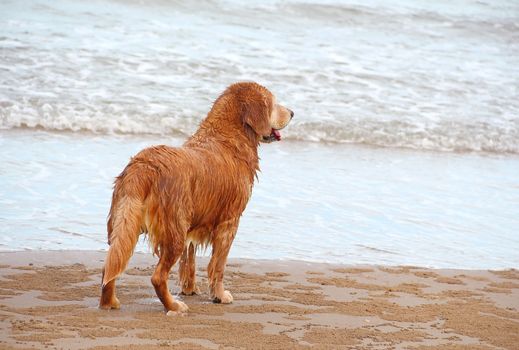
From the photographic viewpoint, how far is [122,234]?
18.8ft

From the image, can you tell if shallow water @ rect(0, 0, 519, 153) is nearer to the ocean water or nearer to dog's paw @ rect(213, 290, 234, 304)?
the ocean water

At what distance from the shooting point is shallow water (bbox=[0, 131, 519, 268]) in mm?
8195

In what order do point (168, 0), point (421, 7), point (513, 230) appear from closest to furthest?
point (513, 230), point (168, 0), point (421, 7)

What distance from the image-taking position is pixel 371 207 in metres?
9.80

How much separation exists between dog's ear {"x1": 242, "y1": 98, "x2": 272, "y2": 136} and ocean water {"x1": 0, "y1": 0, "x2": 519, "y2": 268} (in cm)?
153

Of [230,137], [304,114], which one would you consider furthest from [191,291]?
[304,114]

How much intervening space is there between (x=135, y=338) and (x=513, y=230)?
527 cm

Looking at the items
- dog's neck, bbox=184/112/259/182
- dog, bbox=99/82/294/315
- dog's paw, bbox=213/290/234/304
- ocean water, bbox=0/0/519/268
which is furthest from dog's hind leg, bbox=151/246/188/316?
ocean water, bbox=0/0/519/268

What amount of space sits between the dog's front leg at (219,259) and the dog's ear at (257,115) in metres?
0.69

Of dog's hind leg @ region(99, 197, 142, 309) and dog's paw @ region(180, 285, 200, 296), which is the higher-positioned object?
dog's hind leg @ region(99, 197, 142, 309)

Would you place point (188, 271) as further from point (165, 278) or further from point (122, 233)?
point (122, 233)

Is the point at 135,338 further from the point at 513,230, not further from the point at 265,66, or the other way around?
the point at 265,66

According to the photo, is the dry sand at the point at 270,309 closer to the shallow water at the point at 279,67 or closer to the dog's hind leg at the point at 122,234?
the dog's hind leg at the point at 122,234

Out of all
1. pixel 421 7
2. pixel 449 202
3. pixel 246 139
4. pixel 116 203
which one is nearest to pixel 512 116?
pixel 449 202
